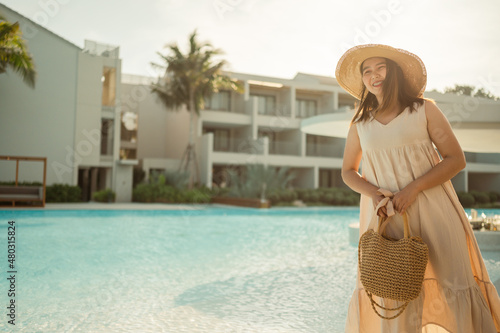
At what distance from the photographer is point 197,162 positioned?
80.8 ft

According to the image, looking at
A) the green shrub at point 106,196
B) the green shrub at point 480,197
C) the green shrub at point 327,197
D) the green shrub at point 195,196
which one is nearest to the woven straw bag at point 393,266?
the green shrub at point 195,196

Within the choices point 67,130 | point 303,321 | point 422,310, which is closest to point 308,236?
point 303,321

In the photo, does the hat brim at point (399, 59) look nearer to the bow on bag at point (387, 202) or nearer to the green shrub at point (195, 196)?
the bow on bag at point (387, 202)

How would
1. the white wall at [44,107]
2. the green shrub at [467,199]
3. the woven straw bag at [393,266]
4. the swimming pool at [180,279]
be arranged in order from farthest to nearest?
1. the green shrub at [467,199]
2. the white wall at [44,107]
3. the swimming pool at [180,279]
4. the woven straw bag at [393,266]

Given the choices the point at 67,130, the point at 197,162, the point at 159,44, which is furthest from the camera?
the point at 197,162

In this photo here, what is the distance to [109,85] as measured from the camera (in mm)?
23641

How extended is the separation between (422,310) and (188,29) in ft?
76.4

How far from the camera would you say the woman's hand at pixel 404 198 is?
1.90 m

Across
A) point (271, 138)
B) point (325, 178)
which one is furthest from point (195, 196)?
A: point (325, 178)

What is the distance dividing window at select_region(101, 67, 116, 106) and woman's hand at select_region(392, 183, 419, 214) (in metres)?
22.5

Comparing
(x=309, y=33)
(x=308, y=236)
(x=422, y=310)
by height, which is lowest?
(x=308, y=236)

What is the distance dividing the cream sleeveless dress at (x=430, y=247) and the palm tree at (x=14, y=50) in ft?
50.8

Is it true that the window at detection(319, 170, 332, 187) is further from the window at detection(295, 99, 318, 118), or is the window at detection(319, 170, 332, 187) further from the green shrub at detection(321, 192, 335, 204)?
the green shrub at detection(321, 192, 335, 204)

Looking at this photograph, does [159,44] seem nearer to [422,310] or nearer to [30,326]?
[30,326]
